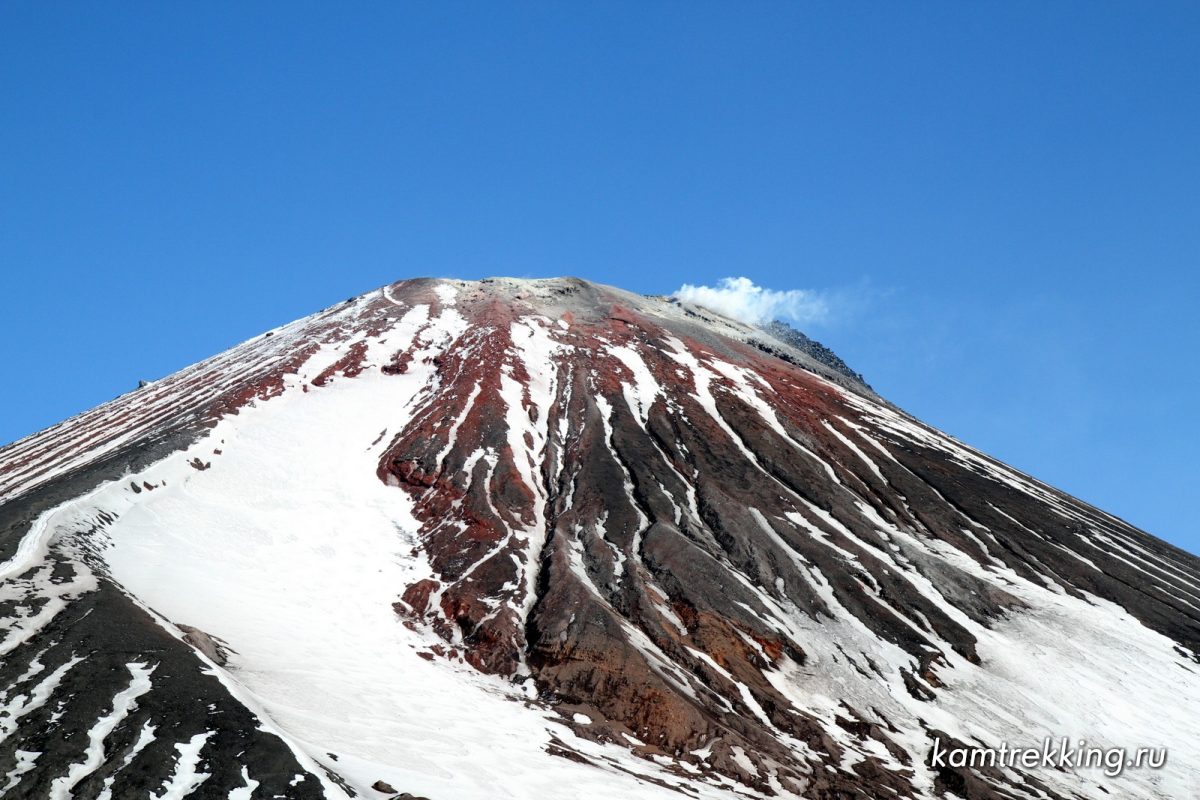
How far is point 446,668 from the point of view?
135 feet

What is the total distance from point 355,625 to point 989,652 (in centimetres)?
3449

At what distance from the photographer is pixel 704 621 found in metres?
47.2

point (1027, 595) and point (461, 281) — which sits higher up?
point (461, 281)

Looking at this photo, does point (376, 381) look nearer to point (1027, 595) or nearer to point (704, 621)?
point (704, 621)

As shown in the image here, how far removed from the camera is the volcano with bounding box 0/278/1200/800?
1118 inches

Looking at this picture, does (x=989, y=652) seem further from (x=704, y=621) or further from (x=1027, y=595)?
(x=704, y=621)

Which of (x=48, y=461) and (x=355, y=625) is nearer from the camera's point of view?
(x=355, y=625)

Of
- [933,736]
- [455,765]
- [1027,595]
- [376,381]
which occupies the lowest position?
[455,765]

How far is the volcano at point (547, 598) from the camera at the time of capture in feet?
93.2

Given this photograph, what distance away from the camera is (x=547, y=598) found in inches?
1842

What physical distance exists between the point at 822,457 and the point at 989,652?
24.0 meters

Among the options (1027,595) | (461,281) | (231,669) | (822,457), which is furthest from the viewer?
(461,281)

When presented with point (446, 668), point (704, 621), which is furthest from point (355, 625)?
point (704, 621)

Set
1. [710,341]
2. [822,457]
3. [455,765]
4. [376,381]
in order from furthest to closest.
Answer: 1. [710,341]
2. [376,381]
3. [822,457]
4. [455,765]
